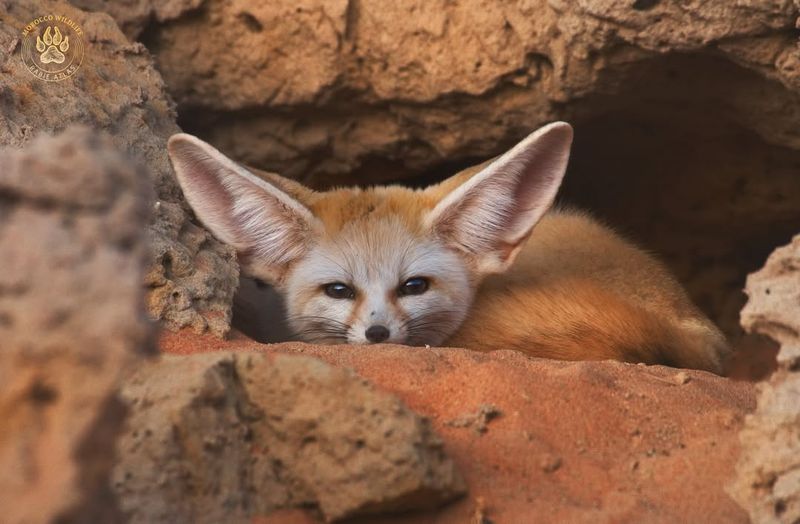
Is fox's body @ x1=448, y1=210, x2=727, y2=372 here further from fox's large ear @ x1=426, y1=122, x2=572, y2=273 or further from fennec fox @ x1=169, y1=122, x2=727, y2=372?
fox's large ear @ x1=426, y1=122, x2=572, y2=273

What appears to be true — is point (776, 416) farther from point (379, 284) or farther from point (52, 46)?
point (52, 46)

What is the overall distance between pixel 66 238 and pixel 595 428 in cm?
141

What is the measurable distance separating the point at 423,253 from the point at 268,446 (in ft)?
5.97

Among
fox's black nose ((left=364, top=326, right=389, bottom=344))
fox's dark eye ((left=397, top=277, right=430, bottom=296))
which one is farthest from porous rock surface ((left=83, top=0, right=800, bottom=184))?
fox's black nose ((left=364, top=326, right=389, bottom=344))

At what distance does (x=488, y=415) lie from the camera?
7.81ft

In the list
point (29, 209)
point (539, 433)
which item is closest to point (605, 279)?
point (539, 433)

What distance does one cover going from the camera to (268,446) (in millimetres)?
2125

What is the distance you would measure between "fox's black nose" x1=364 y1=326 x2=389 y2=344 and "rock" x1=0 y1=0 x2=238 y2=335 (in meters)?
0.48

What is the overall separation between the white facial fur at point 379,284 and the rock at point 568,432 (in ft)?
2.84

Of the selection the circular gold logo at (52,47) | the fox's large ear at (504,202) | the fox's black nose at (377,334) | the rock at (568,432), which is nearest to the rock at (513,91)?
the fox's large ear at (504,202)

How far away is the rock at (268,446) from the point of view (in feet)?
6.46

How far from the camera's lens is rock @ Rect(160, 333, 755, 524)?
83.9 inches

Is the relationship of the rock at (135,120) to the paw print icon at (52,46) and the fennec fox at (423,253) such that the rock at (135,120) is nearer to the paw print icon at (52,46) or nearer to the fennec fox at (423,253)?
the paw print icon at (52,46)

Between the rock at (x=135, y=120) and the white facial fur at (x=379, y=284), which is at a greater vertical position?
the rock at (x=135, y=120)
